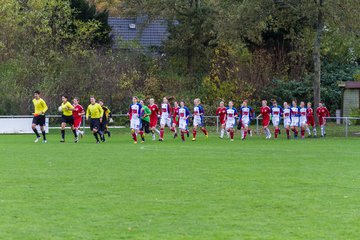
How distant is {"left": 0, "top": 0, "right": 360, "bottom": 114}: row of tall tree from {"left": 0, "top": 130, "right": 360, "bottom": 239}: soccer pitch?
3061 centimetres

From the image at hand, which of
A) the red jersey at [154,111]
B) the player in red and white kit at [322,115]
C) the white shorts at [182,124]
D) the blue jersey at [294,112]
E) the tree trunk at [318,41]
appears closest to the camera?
the white shorts at [182,124]

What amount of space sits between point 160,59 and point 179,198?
46680mm

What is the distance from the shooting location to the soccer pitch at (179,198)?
33.8 feet

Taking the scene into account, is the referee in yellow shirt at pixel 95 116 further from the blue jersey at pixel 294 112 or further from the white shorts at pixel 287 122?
the blue jersey at pixel 294 112

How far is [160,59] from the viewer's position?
196 ft

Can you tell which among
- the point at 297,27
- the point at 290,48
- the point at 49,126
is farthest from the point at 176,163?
the point at 290,48

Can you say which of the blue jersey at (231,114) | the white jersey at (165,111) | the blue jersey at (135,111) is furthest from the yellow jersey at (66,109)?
the blue jersey at (231,114)

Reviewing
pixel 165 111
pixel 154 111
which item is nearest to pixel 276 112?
pixel 165 111

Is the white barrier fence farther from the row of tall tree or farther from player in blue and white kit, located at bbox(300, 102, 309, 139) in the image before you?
the row of tall tree

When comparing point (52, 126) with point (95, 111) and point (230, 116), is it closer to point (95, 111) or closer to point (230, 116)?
point (95, 111)

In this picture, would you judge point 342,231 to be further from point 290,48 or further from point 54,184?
point 290,48

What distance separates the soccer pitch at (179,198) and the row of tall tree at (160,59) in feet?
100

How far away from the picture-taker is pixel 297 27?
5297cm

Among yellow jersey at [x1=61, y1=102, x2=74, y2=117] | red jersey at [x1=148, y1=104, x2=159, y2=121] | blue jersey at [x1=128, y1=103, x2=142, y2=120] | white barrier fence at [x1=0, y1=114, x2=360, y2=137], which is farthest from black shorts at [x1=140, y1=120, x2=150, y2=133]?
white barrier fence at [x1=0, y1=114, x2=360, y2=137]
